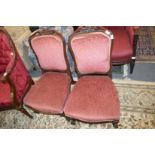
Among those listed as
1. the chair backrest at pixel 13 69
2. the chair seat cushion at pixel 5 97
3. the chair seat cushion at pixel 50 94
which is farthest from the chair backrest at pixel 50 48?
the chair seat cushion at pixel 5 97

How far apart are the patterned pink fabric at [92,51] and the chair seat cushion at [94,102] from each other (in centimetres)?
15

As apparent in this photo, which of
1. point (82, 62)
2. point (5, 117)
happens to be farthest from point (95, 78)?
point (5, 117)

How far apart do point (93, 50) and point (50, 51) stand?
0.48m

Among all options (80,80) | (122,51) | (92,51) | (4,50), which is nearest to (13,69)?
(4,50)

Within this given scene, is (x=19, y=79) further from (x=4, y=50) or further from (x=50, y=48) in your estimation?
(x=50, y=48)

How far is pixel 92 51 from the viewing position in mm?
1909

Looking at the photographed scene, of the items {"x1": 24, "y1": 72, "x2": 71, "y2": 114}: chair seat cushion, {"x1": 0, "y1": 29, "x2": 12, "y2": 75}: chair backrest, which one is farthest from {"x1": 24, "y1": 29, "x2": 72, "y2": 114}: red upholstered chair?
{"x1": 0, "y1": 29, "x2": 12, "y2": 75}: chair backrest

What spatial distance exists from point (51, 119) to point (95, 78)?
2.63 feet

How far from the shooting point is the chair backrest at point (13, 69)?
203 cm

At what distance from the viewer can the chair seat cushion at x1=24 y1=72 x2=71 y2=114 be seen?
6.33 feet

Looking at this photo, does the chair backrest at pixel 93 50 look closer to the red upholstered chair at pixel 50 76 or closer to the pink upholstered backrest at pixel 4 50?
the red upholstered chair at pixel 50 76

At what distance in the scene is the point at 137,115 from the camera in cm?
224
